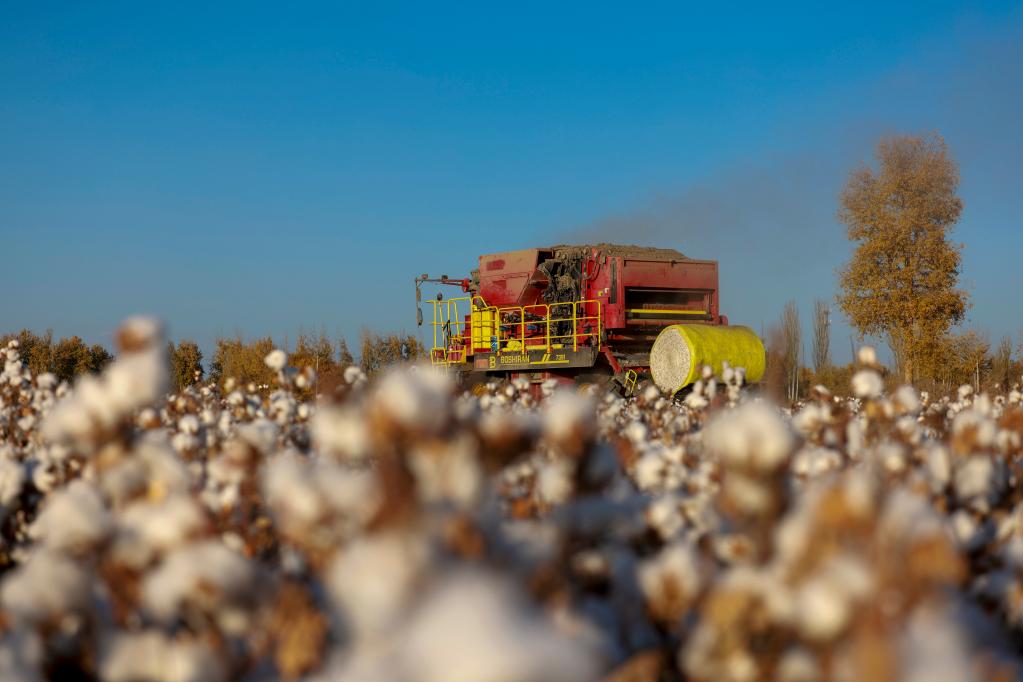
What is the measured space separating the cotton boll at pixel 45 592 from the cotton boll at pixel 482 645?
2.94 ft

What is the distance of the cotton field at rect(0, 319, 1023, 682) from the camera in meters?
1.50

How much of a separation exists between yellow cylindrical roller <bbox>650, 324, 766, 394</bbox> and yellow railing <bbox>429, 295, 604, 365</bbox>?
80.1 inches

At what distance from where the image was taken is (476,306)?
22422 millimetres

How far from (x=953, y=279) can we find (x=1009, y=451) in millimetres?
32636

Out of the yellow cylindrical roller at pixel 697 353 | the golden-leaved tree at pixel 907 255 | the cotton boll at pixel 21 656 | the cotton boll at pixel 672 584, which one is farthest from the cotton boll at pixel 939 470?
the golden-leaved tree at pixel 907 255

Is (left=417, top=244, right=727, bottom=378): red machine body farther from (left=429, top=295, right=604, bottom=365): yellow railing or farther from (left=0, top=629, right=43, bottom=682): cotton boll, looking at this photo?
(left=0, top=629, right=43, bottom=682): cotton boll

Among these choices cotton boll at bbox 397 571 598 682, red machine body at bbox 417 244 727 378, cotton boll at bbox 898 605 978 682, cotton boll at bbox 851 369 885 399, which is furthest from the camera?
red machine body at bbox 417 244 727 378

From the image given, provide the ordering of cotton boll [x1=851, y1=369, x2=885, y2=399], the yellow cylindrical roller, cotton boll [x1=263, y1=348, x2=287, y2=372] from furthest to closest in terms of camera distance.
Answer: the yellow cylindrical roller
cotton boll [x1=263, y1=348, x2=287, y2=372]
cotton boll [x1=851, y1=369, x2=885, y2=399]

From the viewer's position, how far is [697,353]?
54.3 ft

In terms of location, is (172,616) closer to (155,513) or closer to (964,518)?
(155,513)

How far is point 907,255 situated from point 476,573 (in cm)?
3534

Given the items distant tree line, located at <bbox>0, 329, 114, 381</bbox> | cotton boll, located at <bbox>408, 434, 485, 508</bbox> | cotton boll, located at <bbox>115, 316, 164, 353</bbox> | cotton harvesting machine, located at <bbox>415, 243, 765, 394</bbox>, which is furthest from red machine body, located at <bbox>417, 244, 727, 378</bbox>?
cotton boll, located at <bbox>408, 434, 485, 508</bbox>

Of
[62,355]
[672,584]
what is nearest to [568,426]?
[672,584]

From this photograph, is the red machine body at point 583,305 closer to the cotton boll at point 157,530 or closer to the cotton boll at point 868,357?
the cotton boll at point 868,357
